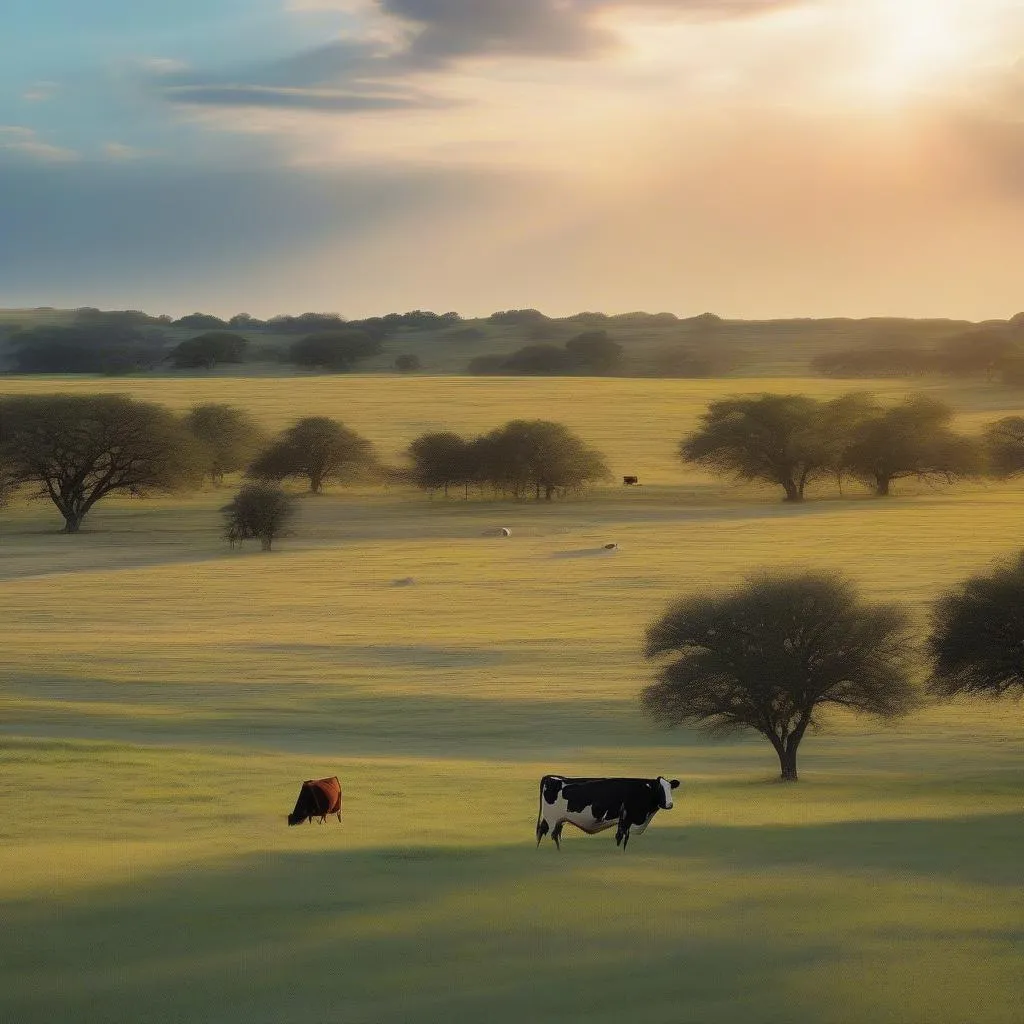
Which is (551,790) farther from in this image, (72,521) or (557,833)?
(72,521)

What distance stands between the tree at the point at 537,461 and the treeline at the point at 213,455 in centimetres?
6

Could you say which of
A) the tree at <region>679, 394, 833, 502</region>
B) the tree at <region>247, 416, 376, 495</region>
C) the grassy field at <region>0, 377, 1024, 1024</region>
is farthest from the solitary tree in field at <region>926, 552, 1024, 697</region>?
the tree at <region>247, 416, 376, 495</region>

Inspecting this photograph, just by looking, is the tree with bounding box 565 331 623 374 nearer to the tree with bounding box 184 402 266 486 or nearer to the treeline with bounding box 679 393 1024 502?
the tree with bounding box 184 402 266 486

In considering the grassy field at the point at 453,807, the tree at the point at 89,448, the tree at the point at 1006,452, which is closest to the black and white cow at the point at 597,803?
the grassy field at the point at 453,807

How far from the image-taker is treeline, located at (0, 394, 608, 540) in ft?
280

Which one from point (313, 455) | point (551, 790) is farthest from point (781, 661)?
point (313, 455)

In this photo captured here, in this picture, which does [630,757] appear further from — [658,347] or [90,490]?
[658,347]

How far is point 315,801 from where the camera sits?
23.4m

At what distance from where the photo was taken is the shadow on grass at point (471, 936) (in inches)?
506

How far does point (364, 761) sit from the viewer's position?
31.3 m

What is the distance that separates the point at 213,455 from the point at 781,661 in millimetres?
70408

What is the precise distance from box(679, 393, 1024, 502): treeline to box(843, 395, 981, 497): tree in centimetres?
6

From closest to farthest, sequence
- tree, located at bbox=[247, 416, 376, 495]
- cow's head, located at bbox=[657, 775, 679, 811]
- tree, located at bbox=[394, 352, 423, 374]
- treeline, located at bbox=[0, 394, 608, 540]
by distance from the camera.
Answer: cow's head, located at bbox=[657, 775, 679, 811], treeline, located at bbox=[0, 394, 608, 540], tree, located at bbox=[247, 416, 376, 495], tree, located at bbox=[394, 352, 423, 374]

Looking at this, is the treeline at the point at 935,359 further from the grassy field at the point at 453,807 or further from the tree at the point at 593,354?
the grassy field at the point at 453,807
